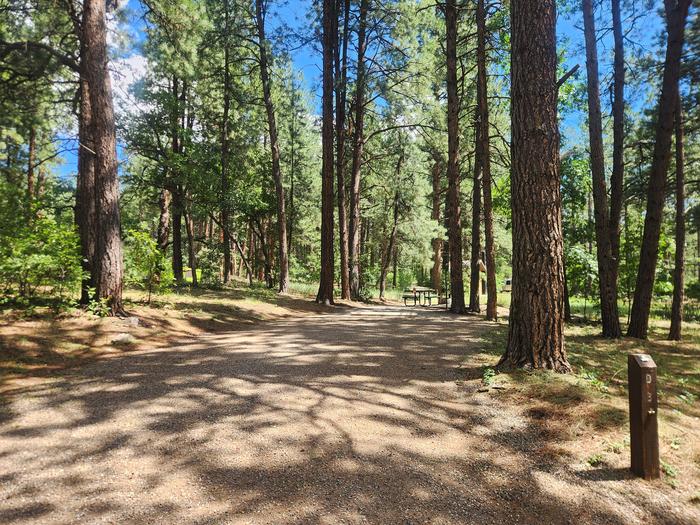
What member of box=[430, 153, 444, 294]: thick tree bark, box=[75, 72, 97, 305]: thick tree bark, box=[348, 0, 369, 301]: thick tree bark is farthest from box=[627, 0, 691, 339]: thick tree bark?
box=[430, 153, 444, 294]: thick tree bark

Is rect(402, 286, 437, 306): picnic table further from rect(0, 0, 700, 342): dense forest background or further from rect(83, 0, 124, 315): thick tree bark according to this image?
rect(83, 0, 124, 315): thick tree bark

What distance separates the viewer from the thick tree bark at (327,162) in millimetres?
13688

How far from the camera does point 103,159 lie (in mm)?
7598

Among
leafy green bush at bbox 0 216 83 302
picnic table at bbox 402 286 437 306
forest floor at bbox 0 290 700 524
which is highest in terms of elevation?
leafy green bush at bbox 0 216 83 302

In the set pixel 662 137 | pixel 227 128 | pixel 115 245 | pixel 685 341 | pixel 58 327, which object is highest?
pixel 227 128

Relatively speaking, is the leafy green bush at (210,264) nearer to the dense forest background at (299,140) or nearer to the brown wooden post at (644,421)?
the dense forest background at (299,140)

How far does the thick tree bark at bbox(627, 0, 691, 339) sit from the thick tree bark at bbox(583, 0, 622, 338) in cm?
86

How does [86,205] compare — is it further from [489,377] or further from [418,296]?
[418,296]

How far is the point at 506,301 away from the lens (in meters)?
22.5

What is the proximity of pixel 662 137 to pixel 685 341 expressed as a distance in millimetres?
5089

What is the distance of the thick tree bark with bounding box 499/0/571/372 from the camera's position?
459 cm

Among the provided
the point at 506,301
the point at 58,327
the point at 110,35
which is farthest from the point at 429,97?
the point at 58,327

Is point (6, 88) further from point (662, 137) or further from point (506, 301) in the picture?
point (506, 301)

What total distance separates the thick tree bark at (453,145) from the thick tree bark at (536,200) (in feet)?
24.3
